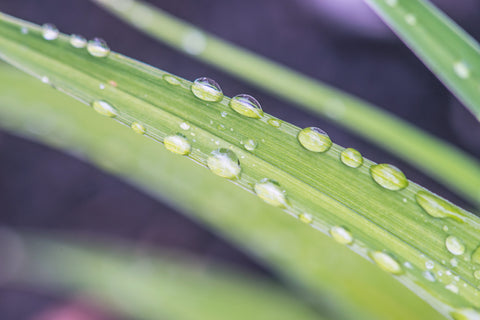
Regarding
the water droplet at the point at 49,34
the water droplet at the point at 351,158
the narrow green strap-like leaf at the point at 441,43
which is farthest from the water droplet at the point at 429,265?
the water droplet at the point at 49,34

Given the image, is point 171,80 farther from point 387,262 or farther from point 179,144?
point 387,262

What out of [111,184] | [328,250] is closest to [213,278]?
[328,250]

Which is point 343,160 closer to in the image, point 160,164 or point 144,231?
point 160,164

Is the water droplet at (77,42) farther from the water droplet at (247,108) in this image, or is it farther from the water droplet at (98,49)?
the water droplet at (247,108)

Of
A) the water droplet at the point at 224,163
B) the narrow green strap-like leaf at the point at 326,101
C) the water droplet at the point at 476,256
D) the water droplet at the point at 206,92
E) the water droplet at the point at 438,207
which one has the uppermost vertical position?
the narrow green strap-like leaf at the point at 326,101

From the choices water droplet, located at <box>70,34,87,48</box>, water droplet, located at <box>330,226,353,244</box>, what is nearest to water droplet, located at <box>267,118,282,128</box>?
water droplet, located at <box>330,226,353,244</box>

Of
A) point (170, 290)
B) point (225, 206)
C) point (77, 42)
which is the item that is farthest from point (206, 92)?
point (170, 290)

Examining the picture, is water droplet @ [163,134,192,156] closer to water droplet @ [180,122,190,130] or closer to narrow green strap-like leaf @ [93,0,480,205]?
water droplet @ [180,122,190,130]
